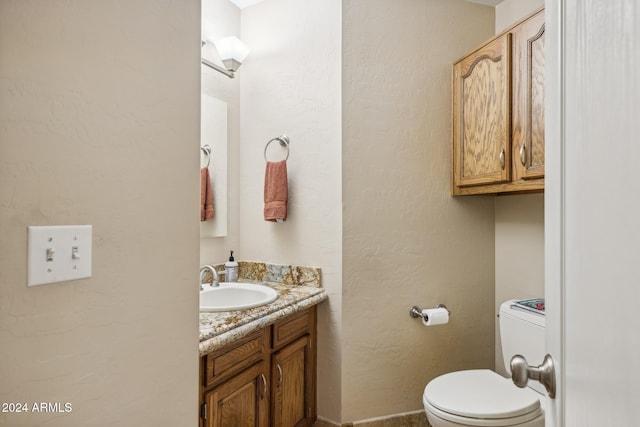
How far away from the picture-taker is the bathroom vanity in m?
1.21

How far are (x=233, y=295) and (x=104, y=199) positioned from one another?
3.75 feet

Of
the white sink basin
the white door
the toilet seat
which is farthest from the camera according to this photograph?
the white sink basin

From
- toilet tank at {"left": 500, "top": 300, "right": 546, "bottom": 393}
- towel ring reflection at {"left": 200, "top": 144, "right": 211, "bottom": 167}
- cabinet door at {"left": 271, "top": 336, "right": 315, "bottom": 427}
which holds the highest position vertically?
towel ring reflection at {"left": 200, "top": 144, "right": 211, "bottom": 167}

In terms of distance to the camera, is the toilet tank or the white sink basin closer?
the toilet tank

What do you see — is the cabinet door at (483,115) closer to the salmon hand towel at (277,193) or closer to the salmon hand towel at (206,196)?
the salmon hand towel at (277,193)

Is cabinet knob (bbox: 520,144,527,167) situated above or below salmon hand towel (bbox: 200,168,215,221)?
above

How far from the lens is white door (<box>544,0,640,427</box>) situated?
0.39 metres

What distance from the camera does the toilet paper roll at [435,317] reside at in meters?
1.92

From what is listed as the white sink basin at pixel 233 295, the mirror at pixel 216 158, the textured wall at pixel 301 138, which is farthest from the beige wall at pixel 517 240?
the mirror at pixel 216 158

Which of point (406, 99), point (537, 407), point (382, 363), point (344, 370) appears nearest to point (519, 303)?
point (537, 407)

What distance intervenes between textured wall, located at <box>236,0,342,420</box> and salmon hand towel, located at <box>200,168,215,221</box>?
0.23 metres

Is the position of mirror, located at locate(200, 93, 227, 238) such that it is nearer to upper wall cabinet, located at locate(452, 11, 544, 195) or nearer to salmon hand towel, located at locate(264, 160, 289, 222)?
salmon hand towel, located at locate(264, 160, 289, 222)

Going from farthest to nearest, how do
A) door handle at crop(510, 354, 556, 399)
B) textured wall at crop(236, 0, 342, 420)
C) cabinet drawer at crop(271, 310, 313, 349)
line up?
textured wall at crop(236, 0, 342, 420) → cabinet drawer at crop(271, 310, 313, 349) → door handle at crop(510, 354, 556, 399)

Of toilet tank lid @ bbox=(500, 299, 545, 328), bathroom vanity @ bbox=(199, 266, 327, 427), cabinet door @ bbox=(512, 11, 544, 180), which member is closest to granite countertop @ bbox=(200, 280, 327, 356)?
bathroom vanity @ bbox=(199, 266, 327, 427)
